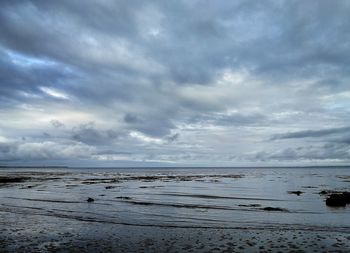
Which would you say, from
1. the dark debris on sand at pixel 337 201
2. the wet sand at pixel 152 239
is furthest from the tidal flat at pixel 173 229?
the dark debris on sand at pixel 337 201

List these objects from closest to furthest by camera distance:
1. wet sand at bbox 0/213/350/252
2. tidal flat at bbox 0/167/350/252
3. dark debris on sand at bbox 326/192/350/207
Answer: wet sand at bbox 0/213/350/252
tidal flat at bbox 0/167/350/252
dark debris on sand at bbox 326/192/350/207

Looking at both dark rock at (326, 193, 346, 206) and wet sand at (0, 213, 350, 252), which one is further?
dark rock at (326, 193, 346, 206)

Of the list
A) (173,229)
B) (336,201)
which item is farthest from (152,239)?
(336,201)

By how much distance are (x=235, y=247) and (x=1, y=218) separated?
18.2 meters

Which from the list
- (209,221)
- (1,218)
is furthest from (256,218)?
(1,218)

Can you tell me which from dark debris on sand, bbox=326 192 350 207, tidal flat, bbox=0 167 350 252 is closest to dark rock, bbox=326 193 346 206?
dark debris on sand, bbox=326 192 350 207

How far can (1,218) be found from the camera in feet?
80.5

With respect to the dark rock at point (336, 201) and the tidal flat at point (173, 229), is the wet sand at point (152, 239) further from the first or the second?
the dark rock at point (336, 201)

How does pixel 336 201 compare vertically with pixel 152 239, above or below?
above

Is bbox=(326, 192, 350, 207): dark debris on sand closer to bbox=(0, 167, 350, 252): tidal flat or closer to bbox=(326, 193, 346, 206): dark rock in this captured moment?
bbox=(326, 193, 346, 206): dark rock

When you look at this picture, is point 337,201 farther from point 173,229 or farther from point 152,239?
point 152,239

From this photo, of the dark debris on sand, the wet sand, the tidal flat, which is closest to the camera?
the wet sand

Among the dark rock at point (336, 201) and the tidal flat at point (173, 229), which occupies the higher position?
the dark rock at point (336, 201)

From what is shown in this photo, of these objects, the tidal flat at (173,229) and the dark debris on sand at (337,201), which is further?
the dark debris on sand at (337,201)
